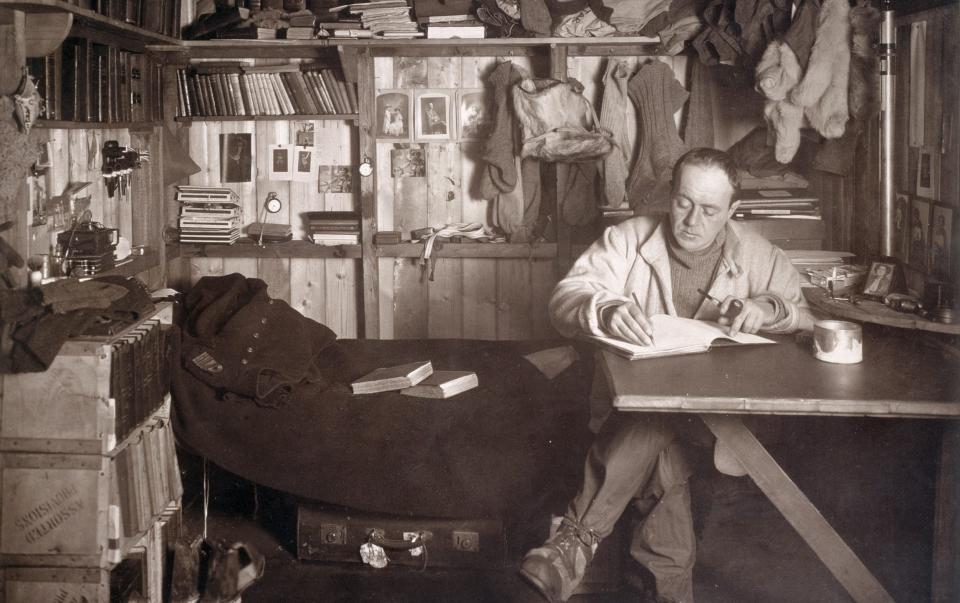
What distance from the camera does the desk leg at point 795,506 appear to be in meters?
2.30

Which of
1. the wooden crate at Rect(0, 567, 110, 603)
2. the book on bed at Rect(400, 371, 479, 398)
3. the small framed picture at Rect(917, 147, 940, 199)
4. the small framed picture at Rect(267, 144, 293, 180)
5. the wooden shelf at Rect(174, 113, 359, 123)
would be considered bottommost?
the wooden crate at Rect(0, 567, 110, 603)

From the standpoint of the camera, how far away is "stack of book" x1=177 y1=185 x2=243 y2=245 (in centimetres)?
487

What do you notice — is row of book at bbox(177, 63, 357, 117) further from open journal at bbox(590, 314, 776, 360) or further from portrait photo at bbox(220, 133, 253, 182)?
open journal at bbox(590, 314, 776, 360)

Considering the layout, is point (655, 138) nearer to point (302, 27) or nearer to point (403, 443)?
point (302, 27)

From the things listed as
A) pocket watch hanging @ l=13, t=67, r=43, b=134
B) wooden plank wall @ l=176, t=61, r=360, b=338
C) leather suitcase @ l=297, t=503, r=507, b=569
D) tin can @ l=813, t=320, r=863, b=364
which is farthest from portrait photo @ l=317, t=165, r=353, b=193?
tin can @ l=813, t=320, r=863, b=364

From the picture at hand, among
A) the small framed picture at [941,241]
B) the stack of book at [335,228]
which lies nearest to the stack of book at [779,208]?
the small framed picture at [941,241]

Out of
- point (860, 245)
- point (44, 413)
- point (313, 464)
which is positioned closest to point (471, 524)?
point (313, 464)

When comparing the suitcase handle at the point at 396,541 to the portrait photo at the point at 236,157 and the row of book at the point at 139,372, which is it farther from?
the portrait photo at the point at 236,157

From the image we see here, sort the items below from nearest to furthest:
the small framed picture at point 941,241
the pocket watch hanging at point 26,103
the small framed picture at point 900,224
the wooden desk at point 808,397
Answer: the wooden desk at point 808,397 → the pocket watch hanging at point 26,103 → the small framed picture at point 941,241 → the small framed picture at point 900,224

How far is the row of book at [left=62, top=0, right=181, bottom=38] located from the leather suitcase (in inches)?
76.6

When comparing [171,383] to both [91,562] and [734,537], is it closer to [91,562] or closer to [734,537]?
[91,562]

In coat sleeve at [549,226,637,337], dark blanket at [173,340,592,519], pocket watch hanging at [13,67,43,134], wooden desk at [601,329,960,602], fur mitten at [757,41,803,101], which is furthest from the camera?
fur mitten at [757,41,803,101]

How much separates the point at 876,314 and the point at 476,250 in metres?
2.32

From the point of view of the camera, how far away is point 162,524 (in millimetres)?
2939
